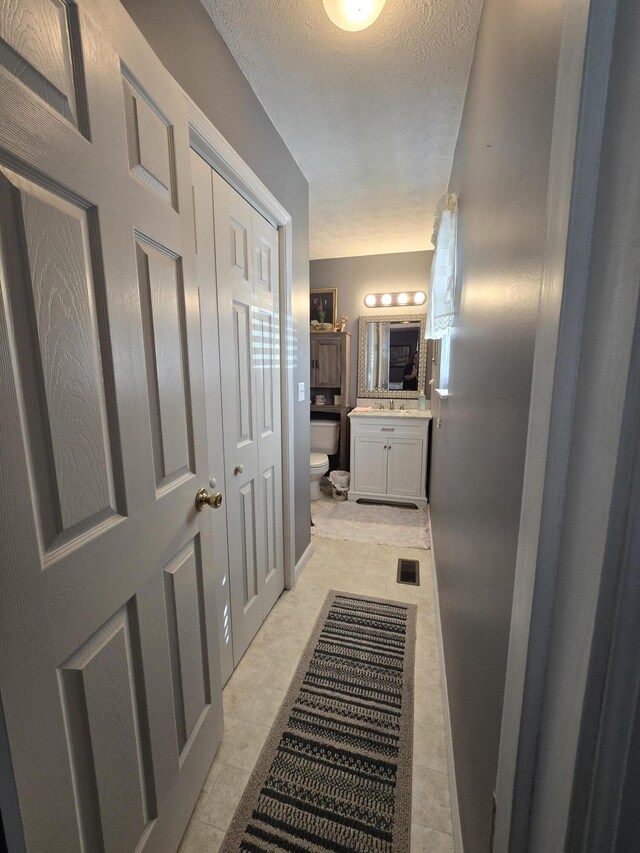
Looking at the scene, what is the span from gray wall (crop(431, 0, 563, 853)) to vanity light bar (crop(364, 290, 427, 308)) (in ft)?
7.73

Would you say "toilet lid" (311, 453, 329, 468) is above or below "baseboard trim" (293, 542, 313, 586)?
above

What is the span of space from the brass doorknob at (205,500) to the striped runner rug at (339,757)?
92 centimetres

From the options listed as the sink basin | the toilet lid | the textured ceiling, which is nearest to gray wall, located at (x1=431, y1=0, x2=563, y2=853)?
the textured ceiling

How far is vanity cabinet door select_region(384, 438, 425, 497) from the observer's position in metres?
3.39

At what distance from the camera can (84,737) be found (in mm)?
655

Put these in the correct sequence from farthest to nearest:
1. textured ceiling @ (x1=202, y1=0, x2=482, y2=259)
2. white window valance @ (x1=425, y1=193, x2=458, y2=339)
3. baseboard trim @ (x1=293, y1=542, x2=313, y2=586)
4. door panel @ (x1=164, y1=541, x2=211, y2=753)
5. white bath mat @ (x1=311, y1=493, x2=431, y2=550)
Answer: white bath mat @ (x1=311, y1=493, x2=431, y2=550) < baseboard trim @ (x1=293, y1=542, x2=313, y2=586) < white window valance @ (x1=425, y1=193, x2=458, y2=339) < textured ceiling @ (x1=202, y1=0, x2=482, y2=259) < door panel @ (x1=164, y1=541, x2=211, y2=753)

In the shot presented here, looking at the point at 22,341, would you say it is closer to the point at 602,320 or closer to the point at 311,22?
the point at 602,320

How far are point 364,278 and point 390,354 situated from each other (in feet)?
2.81

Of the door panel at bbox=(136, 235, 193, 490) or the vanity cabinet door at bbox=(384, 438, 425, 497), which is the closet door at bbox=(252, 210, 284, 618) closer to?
the door panel at bbox=(136, 235, 193, 490)

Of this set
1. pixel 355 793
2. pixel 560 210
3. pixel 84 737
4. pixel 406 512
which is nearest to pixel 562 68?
pixel 560 210

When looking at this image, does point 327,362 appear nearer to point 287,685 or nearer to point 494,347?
point 287,685

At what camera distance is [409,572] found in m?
2.37

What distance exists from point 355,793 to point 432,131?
2.79m

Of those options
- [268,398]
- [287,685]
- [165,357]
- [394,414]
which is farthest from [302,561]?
[165,357]
